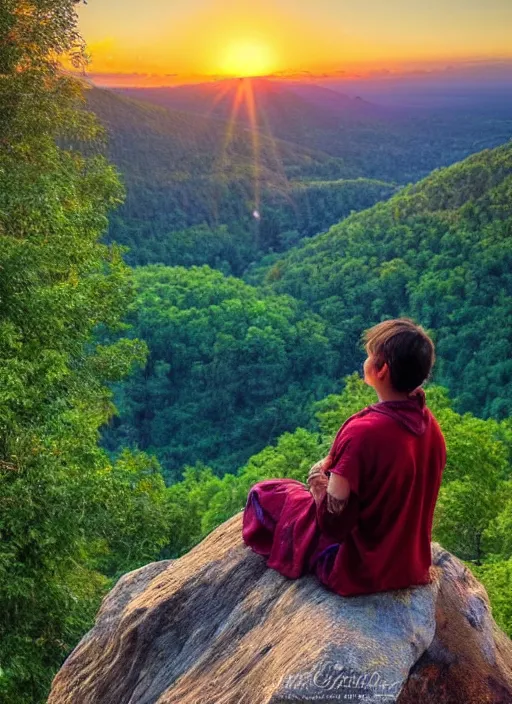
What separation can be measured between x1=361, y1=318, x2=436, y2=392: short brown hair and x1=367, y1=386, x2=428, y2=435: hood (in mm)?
120

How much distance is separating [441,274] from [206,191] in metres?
89.2

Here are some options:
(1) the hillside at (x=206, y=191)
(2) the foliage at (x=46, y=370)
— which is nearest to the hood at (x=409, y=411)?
(2) the foliage at (x=46, y=370)

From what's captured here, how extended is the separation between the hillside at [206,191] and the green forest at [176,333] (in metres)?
0.65

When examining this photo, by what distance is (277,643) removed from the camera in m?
5.22

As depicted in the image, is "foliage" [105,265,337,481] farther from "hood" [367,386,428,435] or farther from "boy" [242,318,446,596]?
"hood" [367,386,428,435]

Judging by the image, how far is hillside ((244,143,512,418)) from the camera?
50.0 metres

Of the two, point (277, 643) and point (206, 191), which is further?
point (206, 191)

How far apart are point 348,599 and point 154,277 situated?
78.2 m

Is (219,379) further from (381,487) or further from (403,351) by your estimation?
(403,351)

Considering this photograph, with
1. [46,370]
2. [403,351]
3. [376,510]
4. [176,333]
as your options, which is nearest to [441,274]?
[176,333]

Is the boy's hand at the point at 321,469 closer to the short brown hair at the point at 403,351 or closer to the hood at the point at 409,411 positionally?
the hood at the point at 409,411

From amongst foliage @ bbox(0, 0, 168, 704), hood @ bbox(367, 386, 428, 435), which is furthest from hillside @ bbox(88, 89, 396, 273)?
hood @ bbox(367, 386, 428, 435)

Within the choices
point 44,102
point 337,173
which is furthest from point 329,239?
point 337,173

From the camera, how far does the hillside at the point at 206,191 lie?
124 metres
